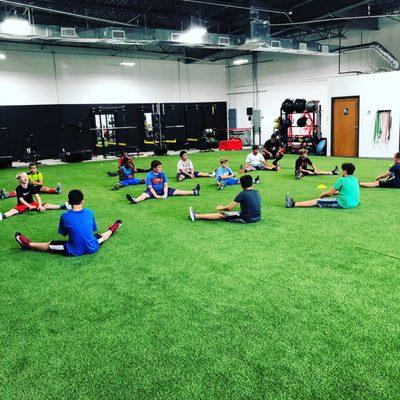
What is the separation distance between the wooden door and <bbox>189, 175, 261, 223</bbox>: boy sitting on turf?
10.7m

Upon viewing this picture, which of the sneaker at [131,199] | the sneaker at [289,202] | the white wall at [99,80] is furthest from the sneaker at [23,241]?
the white wall at [99,80]

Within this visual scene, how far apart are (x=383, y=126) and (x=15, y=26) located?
12.7 m

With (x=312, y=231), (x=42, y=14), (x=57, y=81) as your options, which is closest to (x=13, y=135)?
(x=57, y=81)

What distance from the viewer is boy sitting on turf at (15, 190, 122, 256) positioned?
4.65m

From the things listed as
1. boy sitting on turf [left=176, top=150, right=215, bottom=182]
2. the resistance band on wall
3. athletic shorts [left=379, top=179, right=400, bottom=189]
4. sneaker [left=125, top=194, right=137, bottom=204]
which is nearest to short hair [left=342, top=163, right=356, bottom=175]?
athletic shorts [left=379, top=179, right=400, bottom=189]

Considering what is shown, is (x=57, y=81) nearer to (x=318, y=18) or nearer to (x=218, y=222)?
(x=318, y=18)

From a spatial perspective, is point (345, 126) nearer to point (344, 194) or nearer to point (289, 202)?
point (344, 194)

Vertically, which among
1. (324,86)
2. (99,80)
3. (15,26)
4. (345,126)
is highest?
(15,26)

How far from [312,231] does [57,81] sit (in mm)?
16277

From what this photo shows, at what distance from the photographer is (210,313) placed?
3.32 metres

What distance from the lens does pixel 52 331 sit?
3129 millimetres

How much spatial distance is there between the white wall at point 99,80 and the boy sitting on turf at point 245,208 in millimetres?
14537

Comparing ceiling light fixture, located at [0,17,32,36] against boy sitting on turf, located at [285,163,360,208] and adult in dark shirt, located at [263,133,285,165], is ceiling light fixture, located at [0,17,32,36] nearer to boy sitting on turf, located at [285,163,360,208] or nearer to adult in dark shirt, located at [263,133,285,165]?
adult in dark shirt, located at [263,133,285,165]

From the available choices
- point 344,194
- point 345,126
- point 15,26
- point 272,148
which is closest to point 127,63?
point 15,26
